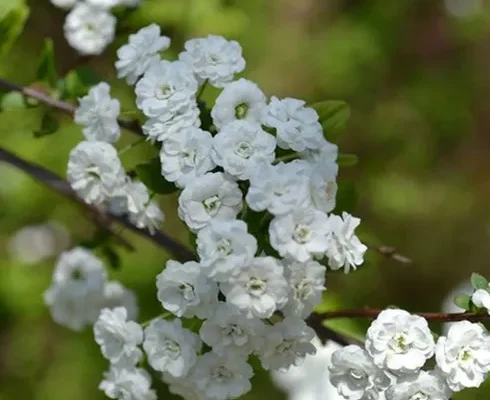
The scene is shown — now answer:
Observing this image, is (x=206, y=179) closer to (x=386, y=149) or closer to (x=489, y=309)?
(x=489, y=309)

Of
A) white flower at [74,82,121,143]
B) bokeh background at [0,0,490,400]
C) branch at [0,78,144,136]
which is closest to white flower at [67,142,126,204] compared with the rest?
white flower at [74,82,121,143]

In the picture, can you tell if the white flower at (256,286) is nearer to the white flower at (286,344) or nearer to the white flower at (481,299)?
the white flower at (286,344)

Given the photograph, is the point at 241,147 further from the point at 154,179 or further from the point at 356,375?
the point at 356,375

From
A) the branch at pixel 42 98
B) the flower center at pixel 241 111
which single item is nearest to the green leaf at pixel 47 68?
the branch at pixel 42 98

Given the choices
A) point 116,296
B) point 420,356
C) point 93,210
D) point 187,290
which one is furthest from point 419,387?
point 116,296

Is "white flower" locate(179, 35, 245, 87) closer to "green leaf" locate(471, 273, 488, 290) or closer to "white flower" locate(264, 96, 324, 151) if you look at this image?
"white flower" locate(264, 96, 324, 151)

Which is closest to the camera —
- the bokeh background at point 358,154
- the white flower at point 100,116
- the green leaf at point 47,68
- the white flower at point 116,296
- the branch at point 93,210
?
the white flower at point 100,116

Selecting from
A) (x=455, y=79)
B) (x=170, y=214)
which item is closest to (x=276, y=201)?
(x=170, y=214)
